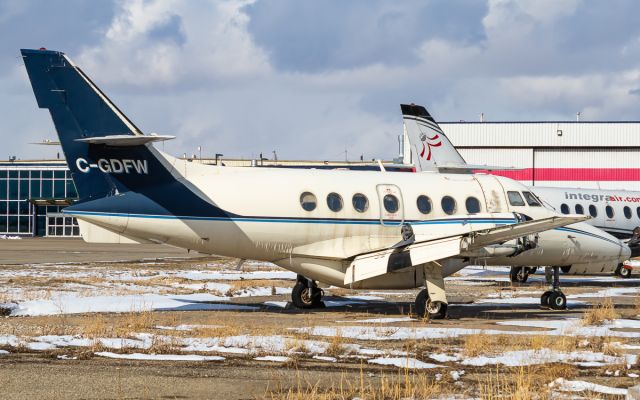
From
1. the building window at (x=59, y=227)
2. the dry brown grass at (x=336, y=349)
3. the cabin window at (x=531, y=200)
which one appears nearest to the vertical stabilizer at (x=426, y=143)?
the cabin window at (x=531, y=200)

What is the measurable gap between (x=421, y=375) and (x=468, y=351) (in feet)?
7.24

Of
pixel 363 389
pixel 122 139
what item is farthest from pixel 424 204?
pixel 363 389

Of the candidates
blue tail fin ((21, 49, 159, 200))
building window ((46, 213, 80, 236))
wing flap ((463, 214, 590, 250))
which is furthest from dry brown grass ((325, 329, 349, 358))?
building window ((46, 213, 80, 236))

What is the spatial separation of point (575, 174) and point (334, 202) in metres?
53.1

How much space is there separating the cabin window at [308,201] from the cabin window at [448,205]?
10.9ft

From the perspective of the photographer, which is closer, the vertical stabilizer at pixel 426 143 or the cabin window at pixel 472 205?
the cabin window at pixel 472 205

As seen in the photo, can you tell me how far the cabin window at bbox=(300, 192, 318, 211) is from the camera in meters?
21.9

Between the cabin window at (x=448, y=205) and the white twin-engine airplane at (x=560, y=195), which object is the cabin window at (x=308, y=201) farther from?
the white twin-engine airplane at (x=560, y=195)

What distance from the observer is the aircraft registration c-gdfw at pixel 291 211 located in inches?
800

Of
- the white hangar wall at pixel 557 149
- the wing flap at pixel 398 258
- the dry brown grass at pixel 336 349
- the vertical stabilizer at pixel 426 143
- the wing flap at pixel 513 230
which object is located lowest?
the dry brown grass at pixel 336 349

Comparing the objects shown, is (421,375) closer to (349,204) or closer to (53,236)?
(349,204)

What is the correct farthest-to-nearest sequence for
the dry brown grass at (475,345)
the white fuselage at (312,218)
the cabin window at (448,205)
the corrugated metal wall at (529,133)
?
1. the corrugated metal wall at (529,133)
2. the cabin window at (448,205)
3. the white fuselage at (312,218)
4. the dry brown grass at (475,345)

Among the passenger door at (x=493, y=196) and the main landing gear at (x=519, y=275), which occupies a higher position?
the passenger door at (x=493, y=196)

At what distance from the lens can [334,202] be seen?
72.9 feet
